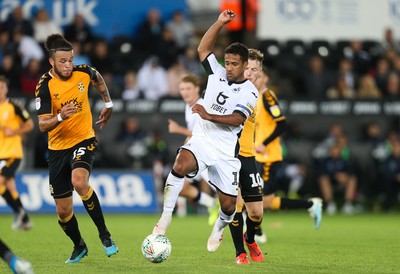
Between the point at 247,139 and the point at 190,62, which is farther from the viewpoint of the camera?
the point at 190,62

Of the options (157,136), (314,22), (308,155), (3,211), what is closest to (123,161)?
(157,136)

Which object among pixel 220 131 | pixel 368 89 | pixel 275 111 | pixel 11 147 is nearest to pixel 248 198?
pixel 220 131

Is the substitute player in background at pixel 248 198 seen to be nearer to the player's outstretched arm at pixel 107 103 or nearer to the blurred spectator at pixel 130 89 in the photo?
the player's outstretched arm at pixel 107 103

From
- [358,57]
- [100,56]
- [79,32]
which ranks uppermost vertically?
[79,32]

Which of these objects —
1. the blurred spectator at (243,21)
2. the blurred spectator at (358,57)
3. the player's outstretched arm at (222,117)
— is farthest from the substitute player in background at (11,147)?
the blurred spectator at (358,57)

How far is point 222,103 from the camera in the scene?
9219 millimetres

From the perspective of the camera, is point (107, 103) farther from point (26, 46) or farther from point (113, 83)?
point (26, 46)

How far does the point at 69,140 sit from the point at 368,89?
1304 centimetres

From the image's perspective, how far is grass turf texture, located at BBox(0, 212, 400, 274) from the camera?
29.3 ft

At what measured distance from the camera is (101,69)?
19.8m

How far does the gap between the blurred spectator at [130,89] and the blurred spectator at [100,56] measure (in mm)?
600

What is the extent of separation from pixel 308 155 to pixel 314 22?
3.40 m

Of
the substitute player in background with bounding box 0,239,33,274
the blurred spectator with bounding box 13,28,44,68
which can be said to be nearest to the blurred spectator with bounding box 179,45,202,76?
the blurred spectator with bounding box 13,28,44,68

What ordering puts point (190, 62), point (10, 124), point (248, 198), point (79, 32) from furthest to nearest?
point (190, 62)
point (79, 32)
point (10, 124)
point (248, 198)
